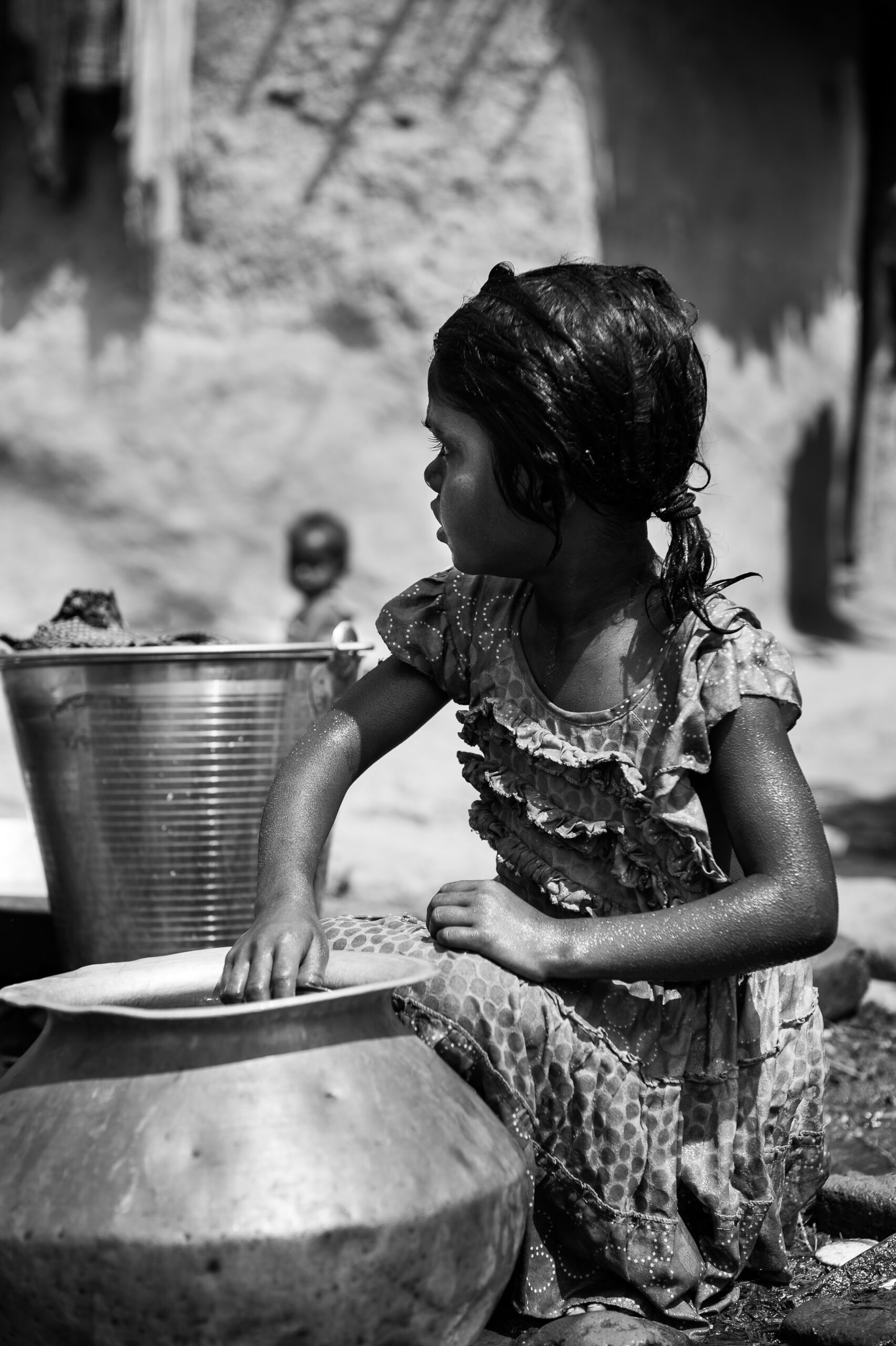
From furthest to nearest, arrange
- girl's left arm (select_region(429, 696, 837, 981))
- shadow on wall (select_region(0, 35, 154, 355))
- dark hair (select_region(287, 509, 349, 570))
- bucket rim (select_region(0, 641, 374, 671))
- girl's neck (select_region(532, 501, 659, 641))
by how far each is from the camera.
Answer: shadow on wall (select_region(0, 35, 154, 355)), dark hair (select_region(287, 509, 349, 570)), bucket rim (select_region(0, 641, 374, 671)), girl's neck (select_region(532, 501, 659, 641)), girl's left arm (select_region(429, 696, 837, 981))

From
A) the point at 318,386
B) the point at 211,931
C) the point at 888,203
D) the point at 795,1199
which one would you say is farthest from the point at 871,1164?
the point at 888,203

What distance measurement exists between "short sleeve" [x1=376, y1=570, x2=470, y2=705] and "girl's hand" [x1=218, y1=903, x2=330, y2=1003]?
0.49 m

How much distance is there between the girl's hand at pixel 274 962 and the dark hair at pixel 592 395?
613 millimetres

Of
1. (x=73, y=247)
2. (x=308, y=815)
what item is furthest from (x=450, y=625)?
(x=73, y=247)

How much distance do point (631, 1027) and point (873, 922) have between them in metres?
2.04

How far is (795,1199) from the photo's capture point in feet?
6.98

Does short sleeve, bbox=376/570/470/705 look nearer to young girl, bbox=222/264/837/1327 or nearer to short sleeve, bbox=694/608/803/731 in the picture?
young girl, bbox=222/264/837/1327

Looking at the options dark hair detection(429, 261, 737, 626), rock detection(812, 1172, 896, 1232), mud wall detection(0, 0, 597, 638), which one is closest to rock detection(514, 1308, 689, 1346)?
rock detection(812, 1172, 896, 1232)

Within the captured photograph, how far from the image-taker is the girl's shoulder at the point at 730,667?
73.9 inches

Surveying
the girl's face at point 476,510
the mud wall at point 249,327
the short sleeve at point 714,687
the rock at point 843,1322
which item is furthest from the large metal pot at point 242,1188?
the mud wall at point 249,327

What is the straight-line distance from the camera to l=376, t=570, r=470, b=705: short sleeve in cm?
219

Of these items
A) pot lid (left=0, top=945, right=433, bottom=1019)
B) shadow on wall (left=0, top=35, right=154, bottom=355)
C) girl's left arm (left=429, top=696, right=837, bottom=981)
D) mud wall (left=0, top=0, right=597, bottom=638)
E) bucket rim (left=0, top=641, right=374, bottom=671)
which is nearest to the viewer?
pot lid (left=0, top=945, right=433, bottom=1019)

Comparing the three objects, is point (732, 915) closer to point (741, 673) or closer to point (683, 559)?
point (741, 673)

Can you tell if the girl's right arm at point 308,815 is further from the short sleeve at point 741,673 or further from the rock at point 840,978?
the rock at point 840,978
